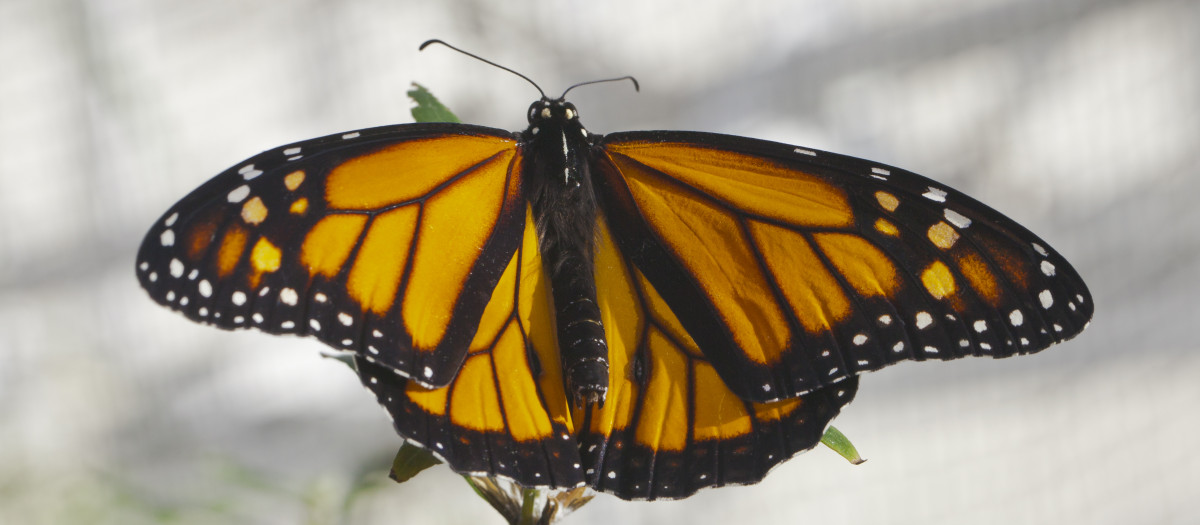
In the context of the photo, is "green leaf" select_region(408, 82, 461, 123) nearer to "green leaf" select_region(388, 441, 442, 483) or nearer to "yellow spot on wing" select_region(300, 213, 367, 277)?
"yellow spot on wing" select_region(300, 213, 367, 277)

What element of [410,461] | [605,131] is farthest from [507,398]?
[605,131]

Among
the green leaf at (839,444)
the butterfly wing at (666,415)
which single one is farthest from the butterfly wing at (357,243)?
the green leaf at (839,444)

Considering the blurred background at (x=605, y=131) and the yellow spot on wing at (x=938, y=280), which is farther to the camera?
the blurred background at (x=605, y=131)

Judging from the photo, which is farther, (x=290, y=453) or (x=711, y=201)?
(x=290, y=453)

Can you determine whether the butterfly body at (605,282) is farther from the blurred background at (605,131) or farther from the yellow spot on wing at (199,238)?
the blurred background at (605,131)

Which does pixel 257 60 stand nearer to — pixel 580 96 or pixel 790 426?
pixel 580 96

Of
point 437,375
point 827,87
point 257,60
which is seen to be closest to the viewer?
point 437,375

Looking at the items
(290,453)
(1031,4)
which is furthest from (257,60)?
(1031,4)
